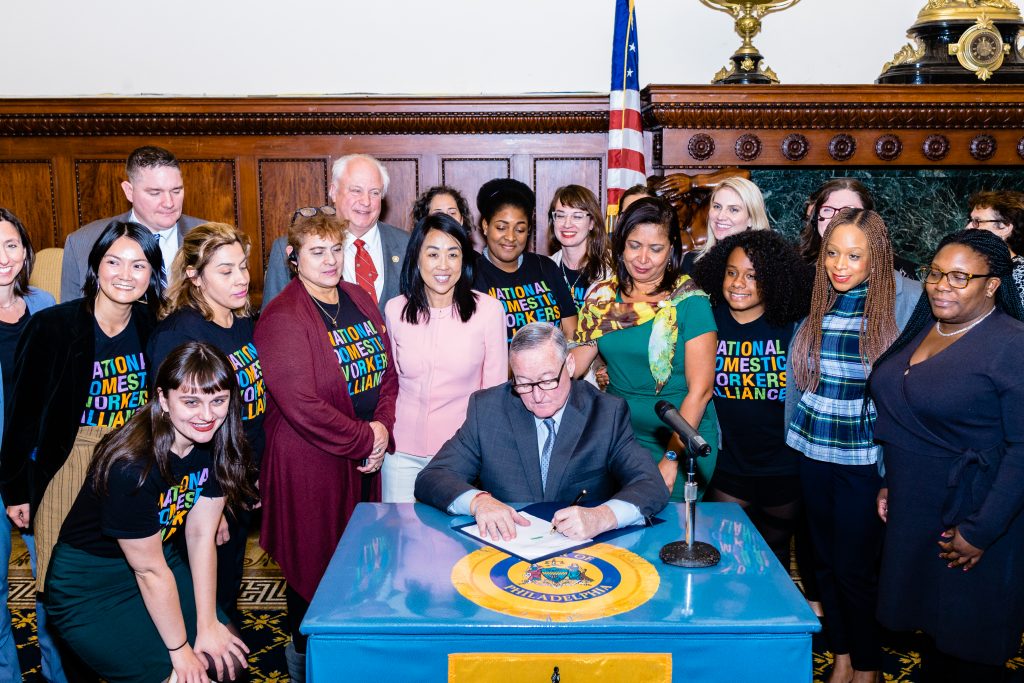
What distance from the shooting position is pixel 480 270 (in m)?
3.40

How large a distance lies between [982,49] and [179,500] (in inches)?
182

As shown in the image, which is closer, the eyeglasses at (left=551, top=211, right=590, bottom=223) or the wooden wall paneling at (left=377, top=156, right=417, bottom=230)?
the eyeglasses at (left=551, top=211, right=590, bottom=223)

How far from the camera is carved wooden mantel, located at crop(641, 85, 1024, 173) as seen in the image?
15.1ft

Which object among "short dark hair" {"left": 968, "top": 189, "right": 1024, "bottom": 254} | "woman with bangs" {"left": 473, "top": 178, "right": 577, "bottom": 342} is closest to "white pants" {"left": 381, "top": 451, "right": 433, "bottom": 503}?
"woman with bangs" {"left": 473, "top": 178, "right": 577, "bottom": 342}

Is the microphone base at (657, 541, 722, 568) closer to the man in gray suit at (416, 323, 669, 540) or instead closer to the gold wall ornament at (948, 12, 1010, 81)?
the man in gray suit at (416, 323, 669, 540)

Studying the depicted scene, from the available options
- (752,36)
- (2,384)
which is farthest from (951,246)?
(752,36)

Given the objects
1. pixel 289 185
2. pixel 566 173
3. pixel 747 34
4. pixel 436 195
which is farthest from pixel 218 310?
pixel 747 34

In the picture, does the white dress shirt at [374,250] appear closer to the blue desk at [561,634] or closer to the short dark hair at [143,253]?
the short dark hair at [143,253]

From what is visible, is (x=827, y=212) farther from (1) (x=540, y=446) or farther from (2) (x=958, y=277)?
(1) (x=540, y=446)

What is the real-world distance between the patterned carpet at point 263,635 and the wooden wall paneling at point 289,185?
202 cm

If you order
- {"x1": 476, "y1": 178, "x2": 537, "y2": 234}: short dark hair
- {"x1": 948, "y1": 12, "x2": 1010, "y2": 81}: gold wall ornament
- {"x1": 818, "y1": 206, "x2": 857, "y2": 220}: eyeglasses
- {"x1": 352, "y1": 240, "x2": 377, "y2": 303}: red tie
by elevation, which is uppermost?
{"x1": 948, "y1": 12, "x2": 1010, "y2": 81}: gold wall ornament

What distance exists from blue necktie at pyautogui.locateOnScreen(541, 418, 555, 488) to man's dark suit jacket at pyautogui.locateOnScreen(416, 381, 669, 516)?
2 cm

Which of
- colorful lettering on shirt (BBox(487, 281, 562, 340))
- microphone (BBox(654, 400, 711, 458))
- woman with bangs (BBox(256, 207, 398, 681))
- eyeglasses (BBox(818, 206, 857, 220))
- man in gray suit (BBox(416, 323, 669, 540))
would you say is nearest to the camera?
microphone (BBox(654, 400, 711, 458))

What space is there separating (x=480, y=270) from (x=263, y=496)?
1168 millimetres
